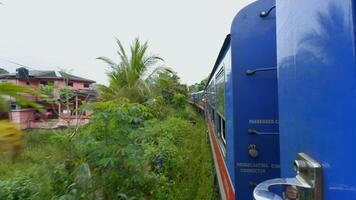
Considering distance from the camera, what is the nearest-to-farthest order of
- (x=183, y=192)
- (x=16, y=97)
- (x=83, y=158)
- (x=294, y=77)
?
1. (x=294, y=77)
2. (x=16, y=97)
3. (x=83, y=158)
4. (x=183, y=192)

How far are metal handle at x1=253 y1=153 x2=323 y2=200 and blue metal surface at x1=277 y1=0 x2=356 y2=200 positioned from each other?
0.02m

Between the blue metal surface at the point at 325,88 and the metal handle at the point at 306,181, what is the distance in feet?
0.07

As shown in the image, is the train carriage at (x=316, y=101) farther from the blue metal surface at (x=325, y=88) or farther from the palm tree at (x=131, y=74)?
the palm tree at (x=131, y=74)

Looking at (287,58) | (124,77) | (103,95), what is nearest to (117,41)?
(124,77)

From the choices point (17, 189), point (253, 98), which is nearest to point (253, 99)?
point (253, 98)

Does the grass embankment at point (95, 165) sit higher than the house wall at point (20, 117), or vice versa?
the house wall at point (20, 117)

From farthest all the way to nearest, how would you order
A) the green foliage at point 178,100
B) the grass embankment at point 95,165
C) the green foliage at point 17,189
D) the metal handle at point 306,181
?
the green foliage at point 178,100 < the green foliage at point 17,189 < the grass embankment at point 95,165 < the metal handle at point 306,181

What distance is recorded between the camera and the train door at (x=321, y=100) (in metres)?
0.59

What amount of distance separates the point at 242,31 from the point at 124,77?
21.3 ft

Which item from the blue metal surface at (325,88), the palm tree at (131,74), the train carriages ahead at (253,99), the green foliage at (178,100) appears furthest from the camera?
the green foliage at (178,100)

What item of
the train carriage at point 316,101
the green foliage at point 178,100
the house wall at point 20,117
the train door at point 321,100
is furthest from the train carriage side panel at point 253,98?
the green foliage at point 178,100

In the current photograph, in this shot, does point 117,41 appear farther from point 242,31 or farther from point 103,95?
point 242,31

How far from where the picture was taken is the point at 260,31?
2.07 m

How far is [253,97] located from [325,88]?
57.9 inches
